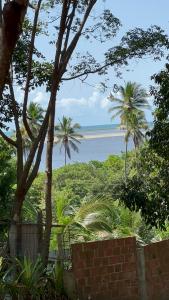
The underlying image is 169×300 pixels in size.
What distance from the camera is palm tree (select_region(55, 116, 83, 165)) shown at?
63.1 meters

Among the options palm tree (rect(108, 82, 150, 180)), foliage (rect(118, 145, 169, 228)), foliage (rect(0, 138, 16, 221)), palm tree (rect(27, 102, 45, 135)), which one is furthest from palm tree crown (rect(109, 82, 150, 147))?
foliage (rect(118, 145, 169, 228))

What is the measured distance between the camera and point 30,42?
1200 centimetres

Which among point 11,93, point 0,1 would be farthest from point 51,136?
point 0,1

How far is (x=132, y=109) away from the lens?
49.4 m

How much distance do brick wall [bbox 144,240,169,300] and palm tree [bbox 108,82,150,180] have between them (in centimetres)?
3719

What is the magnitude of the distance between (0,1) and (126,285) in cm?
537

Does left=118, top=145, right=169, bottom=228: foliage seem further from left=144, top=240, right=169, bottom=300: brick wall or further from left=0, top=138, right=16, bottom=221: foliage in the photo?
left=0, top=138, right=16, bottom=221: foliage

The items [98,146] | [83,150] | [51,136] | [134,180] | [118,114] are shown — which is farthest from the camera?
[98,146]

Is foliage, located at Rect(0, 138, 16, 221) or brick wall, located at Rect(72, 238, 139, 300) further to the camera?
foliage, located at Rect(0, 138, 16, 221)

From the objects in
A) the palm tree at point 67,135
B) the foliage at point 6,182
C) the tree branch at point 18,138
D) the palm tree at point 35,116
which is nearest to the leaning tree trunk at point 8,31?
the tree branch at point 18,138

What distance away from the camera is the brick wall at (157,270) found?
1006 cm

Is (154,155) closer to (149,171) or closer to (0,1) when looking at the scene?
(149,171)

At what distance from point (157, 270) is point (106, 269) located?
4.07 ft

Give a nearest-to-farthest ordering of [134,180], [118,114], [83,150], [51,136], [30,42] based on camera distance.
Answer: [134,180], [51,136], [30,42], [118,114], [83,150]
